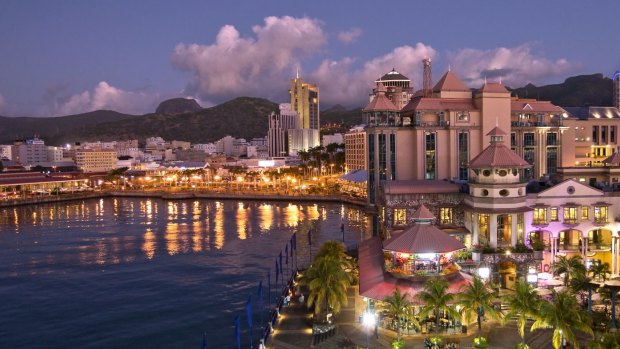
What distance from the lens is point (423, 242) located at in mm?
35438

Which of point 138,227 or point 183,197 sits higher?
point 183,197

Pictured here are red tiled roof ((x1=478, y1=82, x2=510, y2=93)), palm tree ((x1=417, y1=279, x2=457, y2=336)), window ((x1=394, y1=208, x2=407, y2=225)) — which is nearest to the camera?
palm tree ((x1=417, y1=279, x2=457, y2=336))

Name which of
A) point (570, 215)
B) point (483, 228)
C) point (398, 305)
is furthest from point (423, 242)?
point (570, 215)

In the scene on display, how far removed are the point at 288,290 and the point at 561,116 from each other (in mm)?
43756

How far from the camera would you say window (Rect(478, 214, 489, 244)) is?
43.5m

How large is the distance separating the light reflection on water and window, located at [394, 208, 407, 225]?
49.9 feet

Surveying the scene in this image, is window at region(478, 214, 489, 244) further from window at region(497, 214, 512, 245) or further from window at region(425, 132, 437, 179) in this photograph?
window at region(425, 132, 437, 179)

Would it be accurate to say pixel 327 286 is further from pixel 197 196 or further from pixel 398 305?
pixel 197 196

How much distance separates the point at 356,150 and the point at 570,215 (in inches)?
4850

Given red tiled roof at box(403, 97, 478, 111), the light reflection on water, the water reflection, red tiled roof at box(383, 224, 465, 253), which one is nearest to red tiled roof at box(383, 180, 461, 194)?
red tiled roof at box(383, 224, 465, 253)

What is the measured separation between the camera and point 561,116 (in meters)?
67.2

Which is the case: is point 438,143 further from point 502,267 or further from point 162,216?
point 162,216

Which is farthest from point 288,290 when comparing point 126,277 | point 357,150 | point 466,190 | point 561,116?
point 357,150

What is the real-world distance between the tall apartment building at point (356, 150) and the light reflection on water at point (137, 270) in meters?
50.0
